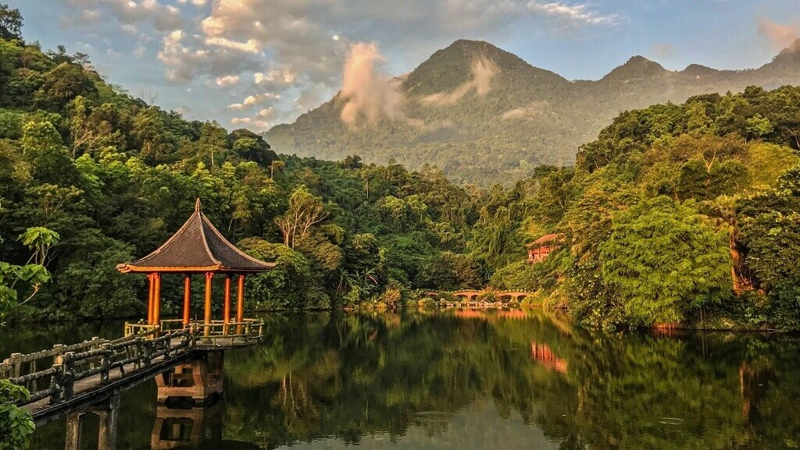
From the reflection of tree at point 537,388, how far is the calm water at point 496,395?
0.05m

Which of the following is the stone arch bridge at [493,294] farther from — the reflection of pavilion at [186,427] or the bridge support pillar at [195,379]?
the reflection of pavilion at [186,427]

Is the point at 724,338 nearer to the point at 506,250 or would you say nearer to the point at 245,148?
the point at 506,250

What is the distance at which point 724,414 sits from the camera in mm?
13695

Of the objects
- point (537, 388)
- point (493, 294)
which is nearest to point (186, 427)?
point (537, 388)

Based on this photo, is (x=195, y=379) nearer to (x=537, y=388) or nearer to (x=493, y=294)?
(x=537, y=388)

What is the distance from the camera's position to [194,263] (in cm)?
1488

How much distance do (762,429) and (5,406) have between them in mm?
13797

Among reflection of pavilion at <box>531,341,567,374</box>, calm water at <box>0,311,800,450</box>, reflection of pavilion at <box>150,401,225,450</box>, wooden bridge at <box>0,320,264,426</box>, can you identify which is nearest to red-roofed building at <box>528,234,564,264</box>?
calm water at <box>0,311,800,450</box>

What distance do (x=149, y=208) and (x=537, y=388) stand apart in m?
31.6

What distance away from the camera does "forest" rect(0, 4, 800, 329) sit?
28172 millimetres

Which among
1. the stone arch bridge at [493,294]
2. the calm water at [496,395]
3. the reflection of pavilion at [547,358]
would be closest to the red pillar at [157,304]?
the calm water at [496,395]

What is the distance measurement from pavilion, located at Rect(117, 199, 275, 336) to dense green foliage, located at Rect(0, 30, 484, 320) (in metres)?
3.56

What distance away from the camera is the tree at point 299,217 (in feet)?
170

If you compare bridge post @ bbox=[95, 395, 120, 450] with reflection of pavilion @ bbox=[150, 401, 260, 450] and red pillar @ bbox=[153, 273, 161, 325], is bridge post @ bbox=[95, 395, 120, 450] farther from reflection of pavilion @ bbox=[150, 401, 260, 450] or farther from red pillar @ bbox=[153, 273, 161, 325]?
red pillar @ bbox=[153, 273, 161, 325]
